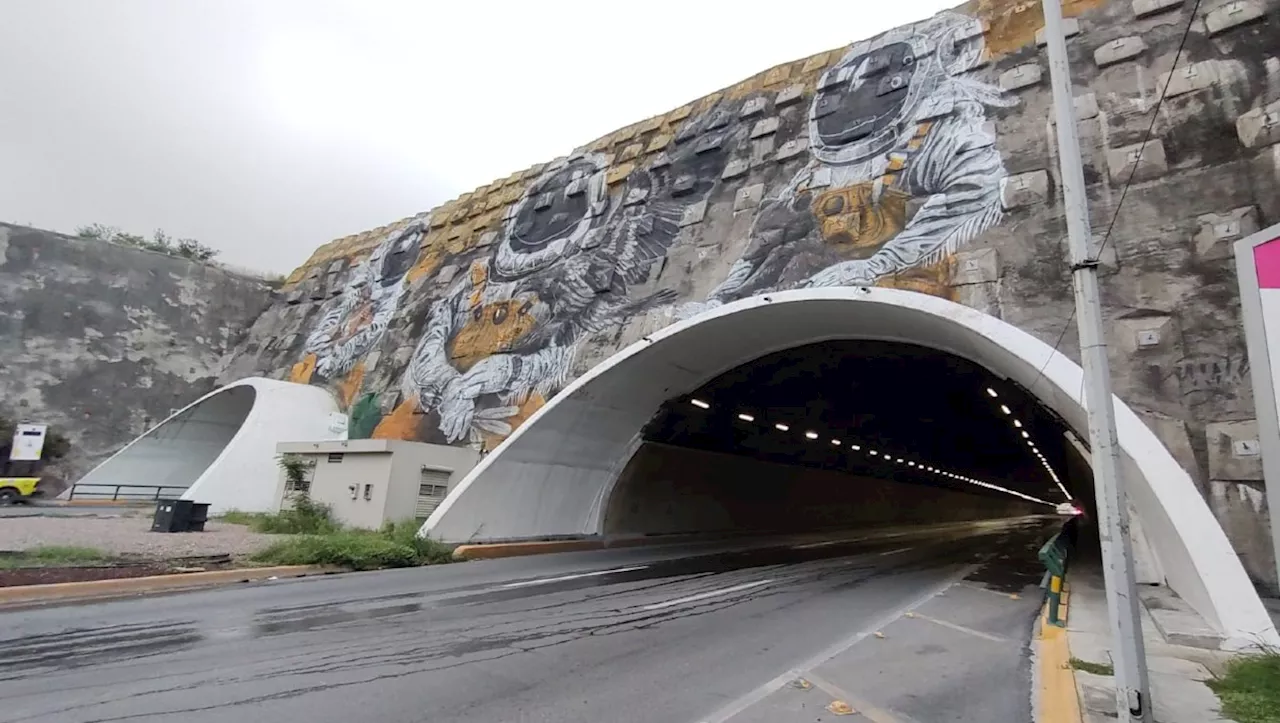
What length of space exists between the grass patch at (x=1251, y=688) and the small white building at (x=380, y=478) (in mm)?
17434

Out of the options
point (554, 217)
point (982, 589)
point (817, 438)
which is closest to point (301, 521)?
point (554, 217)

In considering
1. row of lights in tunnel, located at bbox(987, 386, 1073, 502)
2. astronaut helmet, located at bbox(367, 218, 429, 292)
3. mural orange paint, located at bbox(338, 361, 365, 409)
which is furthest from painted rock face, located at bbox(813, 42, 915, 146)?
mural orange paint, located at bbox(338, 361, 365, 409)

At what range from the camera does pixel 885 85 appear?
1800 centimetres

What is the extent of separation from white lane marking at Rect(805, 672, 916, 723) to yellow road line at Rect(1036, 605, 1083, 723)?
3.44 feet

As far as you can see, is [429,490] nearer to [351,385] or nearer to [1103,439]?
[351,385]

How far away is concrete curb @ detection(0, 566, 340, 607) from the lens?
9.17 m

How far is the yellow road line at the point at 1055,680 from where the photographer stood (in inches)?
202

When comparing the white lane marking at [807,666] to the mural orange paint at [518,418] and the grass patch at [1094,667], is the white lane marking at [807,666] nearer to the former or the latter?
the grass patch at [1094,667]

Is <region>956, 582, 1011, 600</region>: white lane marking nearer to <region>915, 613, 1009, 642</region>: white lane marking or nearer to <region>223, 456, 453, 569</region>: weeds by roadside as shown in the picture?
<region>915, 613, 1009, 642</region>: white lane marking

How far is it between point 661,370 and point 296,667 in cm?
1305

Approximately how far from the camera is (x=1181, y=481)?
919 centimetres

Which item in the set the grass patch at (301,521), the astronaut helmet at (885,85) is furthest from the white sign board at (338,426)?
the astronaut helmet at (885,85)

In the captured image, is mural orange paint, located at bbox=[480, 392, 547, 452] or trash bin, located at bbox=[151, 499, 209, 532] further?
mural orange paint, located at bbox=[480, 392, 547, 452]

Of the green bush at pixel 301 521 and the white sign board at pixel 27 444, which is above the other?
the white sign board at pixel 27 444
